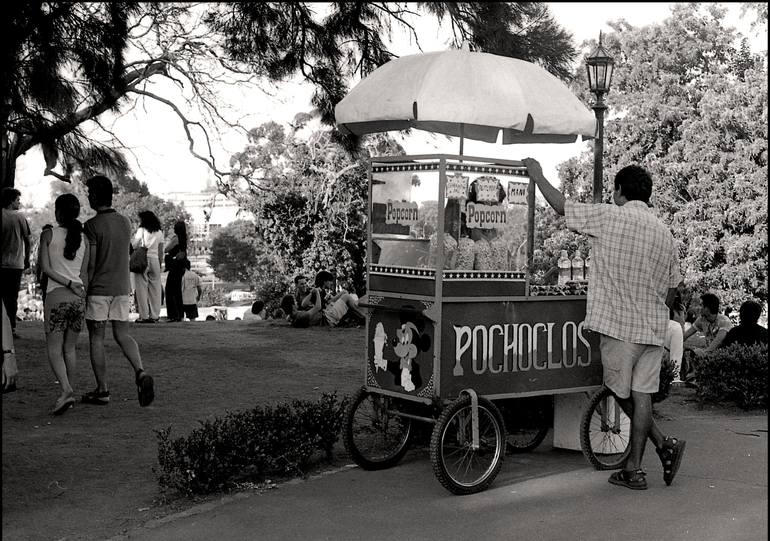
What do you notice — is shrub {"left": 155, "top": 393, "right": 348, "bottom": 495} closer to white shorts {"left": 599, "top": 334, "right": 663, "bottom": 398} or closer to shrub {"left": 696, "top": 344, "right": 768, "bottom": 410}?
white shorts {"left": 599, "top": 334, "right": 663, "bottom": 398}

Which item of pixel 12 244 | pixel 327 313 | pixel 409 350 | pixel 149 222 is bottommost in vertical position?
pixel 327 313

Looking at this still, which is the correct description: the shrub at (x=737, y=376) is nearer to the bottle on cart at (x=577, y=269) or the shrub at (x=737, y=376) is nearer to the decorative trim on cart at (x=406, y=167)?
the bottle on cart at (x=577, y=269)

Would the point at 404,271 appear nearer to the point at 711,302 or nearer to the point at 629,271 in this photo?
the point at 629,271

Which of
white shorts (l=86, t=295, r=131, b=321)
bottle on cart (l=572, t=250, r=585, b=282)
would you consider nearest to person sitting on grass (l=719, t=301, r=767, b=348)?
bottle on cart (l=572, t=250, r=585, b=282)

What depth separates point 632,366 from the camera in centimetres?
550

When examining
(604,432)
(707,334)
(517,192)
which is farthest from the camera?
(707,334)

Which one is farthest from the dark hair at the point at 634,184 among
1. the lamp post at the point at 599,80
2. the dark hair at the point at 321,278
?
the dark hair at the point at 321,278

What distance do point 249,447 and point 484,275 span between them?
178 centimetres

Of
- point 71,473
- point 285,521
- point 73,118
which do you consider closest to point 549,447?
point 285,521

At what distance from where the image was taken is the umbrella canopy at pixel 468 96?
5668mm

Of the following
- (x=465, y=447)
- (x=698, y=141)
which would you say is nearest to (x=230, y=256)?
(x=698, y=141)

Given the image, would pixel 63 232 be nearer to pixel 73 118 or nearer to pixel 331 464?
pixel 73 118

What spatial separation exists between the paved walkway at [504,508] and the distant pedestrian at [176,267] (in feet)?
29.5

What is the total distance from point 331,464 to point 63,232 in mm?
3108
